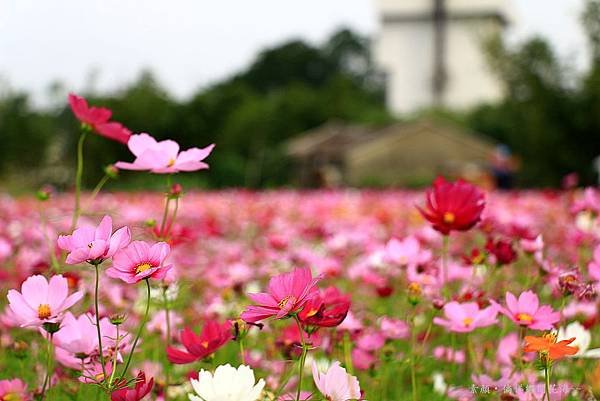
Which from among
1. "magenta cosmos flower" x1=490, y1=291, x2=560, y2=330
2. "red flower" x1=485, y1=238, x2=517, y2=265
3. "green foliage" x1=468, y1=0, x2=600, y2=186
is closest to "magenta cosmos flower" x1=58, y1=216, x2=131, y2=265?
"magenta cosmos flower" x1=490, y1=291, x2=560, y2=330

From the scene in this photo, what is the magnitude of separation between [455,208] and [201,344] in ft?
1.90

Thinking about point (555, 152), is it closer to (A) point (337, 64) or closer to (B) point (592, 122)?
(B) point (592, 122)

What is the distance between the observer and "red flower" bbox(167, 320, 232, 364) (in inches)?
52.0

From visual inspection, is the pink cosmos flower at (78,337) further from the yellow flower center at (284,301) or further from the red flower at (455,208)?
the red flower at (455,208)

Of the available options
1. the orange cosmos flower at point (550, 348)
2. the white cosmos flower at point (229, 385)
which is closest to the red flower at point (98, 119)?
the white cosmos flower at point (229, 385)

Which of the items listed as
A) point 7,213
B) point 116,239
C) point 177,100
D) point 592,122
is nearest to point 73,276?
point 116,239

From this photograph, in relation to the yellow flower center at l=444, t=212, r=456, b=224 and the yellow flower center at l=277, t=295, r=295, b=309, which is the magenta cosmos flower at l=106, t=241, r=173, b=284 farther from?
the yellow flower center at l=444, t=212, r=456, b=224

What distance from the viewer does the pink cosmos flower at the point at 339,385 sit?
116 cm

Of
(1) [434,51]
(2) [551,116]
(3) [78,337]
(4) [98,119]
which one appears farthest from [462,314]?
(1) [434,51]

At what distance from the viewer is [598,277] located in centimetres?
144

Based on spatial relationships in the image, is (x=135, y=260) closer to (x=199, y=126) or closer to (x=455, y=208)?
(x=455, y=208)

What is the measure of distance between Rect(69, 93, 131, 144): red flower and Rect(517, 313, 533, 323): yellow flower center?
0.78 metres

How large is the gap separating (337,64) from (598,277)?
71.3m

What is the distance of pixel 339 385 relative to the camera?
1.16 metres
